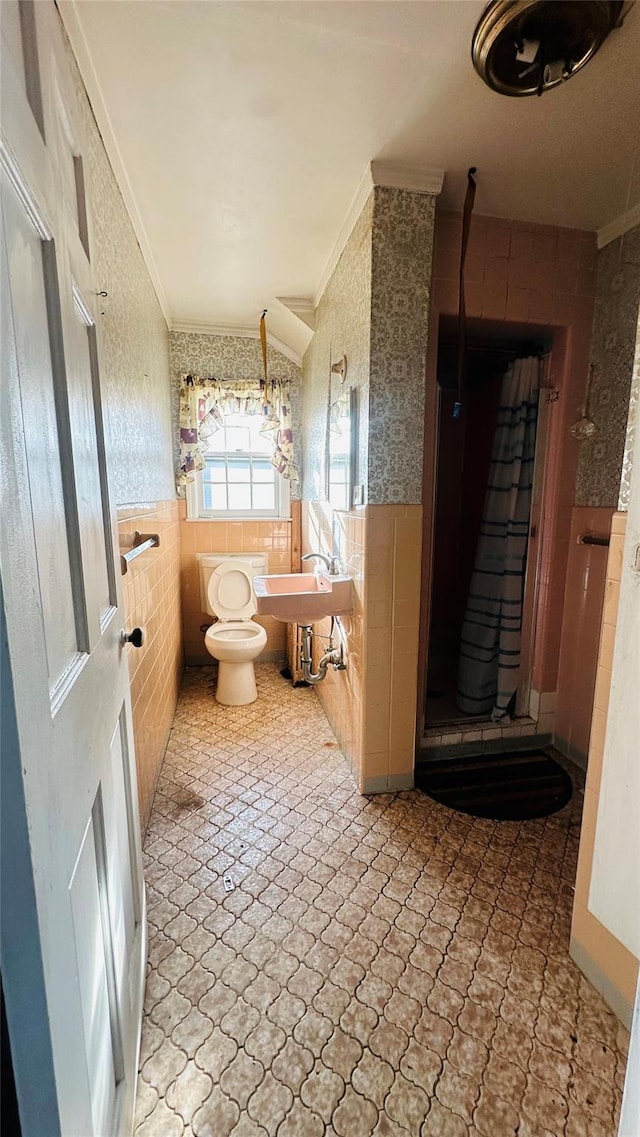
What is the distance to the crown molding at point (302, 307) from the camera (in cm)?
263

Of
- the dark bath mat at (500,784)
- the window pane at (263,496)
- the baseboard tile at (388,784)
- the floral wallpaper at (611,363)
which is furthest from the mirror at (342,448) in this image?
the dark bath mat at (500,784)

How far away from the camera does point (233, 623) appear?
2.96 m

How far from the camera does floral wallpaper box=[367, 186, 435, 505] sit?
5.38 feet

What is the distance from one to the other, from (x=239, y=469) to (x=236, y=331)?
935mm

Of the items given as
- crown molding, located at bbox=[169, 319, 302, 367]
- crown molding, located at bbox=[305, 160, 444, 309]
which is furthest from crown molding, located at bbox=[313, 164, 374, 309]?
crown molding, located at bbox=[169, 319, 302, 367]

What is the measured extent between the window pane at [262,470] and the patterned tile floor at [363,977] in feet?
7.05

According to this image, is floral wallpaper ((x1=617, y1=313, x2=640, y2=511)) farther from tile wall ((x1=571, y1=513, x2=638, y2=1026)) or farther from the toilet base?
→ the toilet base

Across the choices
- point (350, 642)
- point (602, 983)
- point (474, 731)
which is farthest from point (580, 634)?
point (602, 983)

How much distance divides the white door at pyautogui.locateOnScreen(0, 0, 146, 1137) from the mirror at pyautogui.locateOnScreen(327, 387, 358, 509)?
1176mm

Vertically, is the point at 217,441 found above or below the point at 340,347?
below

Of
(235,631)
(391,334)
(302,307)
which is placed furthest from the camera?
(235,631)

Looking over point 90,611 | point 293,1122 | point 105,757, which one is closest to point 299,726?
point 293,1122

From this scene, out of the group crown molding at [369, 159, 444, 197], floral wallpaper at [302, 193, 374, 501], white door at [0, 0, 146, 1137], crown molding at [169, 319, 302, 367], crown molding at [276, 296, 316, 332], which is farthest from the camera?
crown molding at [169, 319, 302, 367]

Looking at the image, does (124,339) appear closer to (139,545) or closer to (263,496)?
(139,545)
